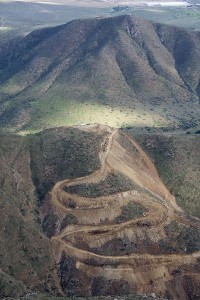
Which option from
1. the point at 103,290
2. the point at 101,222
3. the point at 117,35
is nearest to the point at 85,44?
the point at 117,35

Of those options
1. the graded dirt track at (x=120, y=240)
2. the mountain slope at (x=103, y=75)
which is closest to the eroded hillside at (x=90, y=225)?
the graded dirt track at (x=120, y=240)

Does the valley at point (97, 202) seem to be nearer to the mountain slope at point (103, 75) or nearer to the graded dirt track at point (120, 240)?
the graded dirt track at point (120, 240)

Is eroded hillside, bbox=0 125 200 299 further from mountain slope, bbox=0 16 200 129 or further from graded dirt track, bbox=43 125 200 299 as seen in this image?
mountain slope, bbox=0 16 200 129

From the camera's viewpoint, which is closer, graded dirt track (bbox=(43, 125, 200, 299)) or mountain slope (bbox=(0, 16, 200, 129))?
graded dirt track (bbox=(43, 125, 200, 299))

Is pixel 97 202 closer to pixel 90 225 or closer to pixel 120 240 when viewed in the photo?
pixel 90 225

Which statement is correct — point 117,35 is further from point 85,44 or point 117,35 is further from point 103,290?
point 103,290

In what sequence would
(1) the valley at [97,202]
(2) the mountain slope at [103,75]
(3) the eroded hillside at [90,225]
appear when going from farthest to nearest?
1. (2) the mountain slope at [103,75]
2. (1) the valley at [97,202]
3. (3) the eroded hillside at [90,225]

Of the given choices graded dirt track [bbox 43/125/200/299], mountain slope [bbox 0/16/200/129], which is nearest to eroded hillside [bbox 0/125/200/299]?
graded dirt track [bbox 43/125/200/299]
